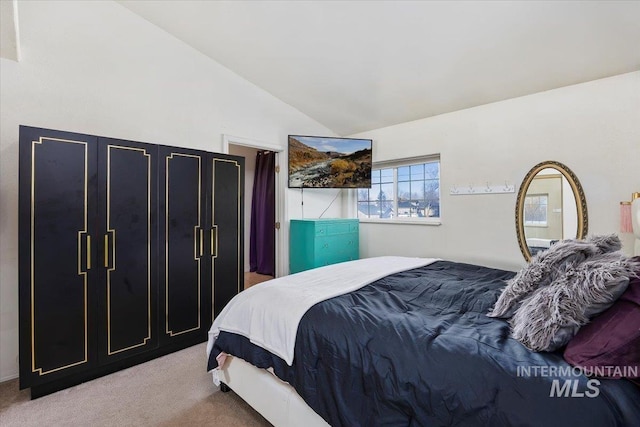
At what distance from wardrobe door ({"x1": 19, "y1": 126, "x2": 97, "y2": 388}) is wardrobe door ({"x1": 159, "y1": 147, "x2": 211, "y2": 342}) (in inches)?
18.6

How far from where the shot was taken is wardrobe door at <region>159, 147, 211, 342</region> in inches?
94.0

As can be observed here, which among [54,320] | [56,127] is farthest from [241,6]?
[54,320]

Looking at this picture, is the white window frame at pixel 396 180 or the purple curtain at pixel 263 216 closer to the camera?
the white window frame at pixel 396 180

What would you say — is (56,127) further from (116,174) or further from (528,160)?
(528,160)

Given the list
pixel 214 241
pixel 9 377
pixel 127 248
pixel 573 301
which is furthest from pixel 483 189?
pixel 9 377

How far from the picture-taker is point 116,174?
215 cm

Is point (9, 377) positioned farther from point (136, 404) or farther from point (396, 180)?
point (396, 180)

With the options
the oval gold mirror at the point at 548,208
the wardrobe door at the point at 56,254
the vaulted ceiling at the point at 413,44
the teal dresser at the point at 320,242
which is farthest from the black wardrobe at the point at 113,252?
the oval gold mirror at the point at 548,208

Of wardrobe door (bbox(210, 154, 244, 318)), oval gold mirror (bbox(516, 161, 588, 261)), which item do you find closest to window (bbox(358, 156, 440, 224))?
oval gold mirror (bbox(516, 161, 588, 261))

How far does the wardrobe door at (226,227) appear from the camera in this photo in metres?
2.70

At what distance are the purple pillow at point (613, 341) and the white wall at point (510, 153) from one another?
2.12 metres

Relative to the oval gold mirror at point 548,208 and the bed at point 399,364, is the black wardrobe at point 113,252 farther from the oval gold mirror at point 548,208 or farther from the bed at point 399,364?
the oval gold mirror at point 548,208

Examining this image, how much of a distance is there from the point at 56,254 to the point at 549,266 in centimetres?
279

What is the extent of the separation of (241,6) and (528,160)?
2.97 metres
